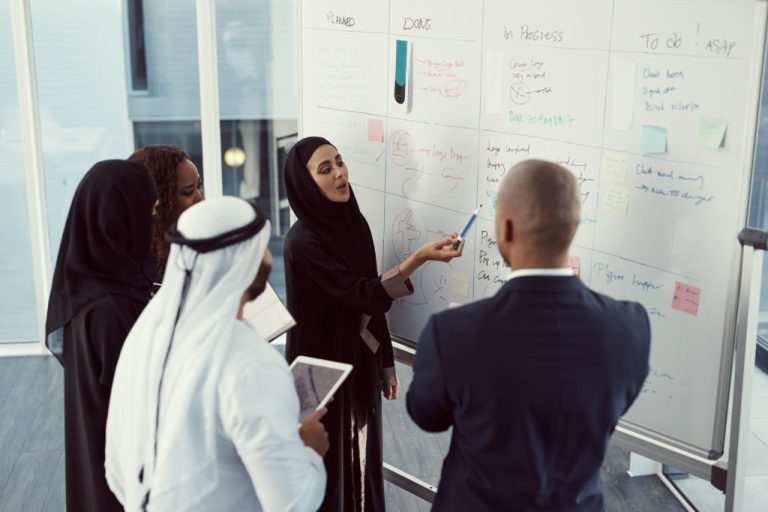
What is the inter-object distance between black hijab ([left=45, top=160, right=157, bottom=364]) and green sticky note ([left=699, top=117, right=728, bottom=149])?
145 centimetres

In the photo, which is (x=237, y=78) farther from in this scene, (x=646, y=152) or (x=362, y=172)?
(x=646, y=152)

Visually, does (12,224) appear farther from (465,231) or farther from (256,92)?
(465,231)

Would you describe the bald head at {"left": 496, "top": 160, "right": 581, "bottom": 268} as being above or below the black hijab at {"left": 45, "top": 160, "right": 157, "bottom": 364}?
above

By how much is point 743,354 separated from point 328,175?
1.42 meters

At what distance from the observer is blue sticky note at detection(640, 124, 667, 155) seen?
2.00 meters

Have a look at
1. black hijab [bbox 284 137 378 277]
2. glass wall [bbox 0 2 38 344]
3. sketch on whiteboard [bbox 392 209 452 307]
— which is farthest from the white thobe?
glass wall [bbox 0 2 38 344]

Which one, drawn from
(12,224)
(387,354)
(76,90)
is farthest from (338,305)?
(12,224)

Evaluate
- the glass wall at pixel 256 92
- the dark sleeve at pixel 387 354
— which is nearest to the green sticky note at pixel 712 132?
the dark sleeve at pixel 387 354

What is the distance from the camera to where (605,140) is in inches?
84.2

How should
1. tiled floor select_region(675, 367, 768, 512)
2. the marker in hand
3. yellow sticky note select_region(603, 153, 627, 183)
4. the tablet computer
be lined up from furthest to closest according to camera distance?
1. tiled floor select_region(675, 367, 768, 512)
2. the marker in hand
3. yellow sticky note select_region(603, 153, 627, 183)
4. the tablet computer

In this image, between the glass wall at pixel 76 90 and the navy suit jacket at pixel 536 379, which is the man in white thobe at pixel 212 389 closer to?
the navy suit jacket at pixel 536 379

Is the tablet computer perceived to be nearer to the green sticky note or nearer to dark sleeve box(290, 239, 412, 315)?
dark sleeve box(290, 239, 412, 315)

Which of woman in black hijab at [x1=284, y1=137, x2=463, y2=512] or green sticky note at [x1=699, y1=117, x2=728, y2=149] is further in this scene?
woman in black hijab at [x1=284, y1=137, x2=463, y2=512]

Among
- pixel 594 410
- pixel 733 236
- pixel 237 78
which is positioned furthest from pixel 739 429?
pixel 237 78
